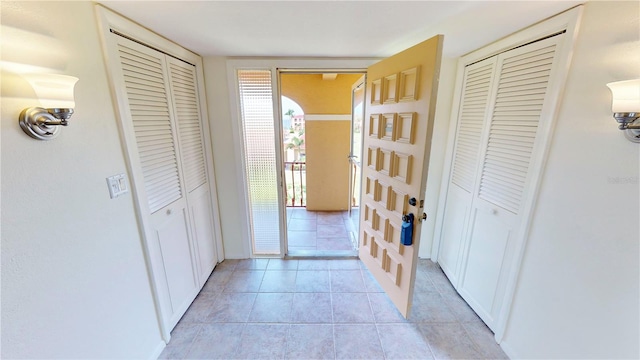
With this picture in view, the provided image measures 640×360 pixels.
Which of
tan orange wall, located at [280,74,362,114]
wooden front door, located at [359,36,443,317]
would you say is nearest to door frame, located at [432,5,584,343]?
wooden front door, located at [359,36,443,317]

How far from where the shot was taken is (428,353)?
4.96 feet

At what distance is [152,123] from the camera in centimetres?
144

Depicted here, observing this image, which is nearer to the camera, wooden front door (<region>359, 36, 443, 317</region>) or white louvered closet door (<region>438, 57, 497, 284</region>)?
wooden front door (<region>359, 36, 443, 317</region>)

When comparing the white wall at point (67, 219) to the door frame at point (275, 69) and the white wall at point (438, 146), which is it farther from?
the white wall at point (438, 146)

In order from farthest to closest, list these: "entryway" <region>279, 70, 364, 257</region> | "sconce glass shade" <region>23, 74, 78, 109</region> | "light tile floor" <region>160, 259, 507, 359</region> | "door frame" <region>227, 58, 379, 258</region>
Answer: "entryway" <region>279, 70, 364, 257</region> → "door frame" <region>227, 58, 379, 258</region> → "light tile floor" <region>160, 259, 507, 359</region> → "sconce glass shade" <region>23, 74, 78, 109</region>

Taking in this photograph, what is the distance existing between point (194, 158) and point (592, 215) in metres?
2.52

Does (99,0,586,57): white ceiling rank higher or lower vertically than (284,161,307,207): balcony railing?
higher

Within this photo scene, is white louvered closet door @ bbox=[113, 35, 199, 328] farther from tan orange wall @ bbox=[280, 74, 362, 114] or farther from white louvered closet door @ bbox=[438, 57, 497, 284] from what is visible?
white louvered closet door @ bbox=[438, 57, 497, 284]

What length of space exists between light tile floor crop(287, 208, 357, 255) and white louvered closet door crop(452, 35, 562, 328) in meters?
1.32

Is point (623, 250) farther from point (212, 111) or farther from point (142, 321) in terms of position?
point (212, 111)

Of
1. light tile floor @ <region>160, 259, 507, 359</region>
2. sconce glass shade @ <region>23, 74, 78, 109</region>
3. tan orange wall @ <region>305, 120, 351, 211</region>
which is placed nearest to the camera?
sconce glass shade @ <region>23, 74, 78, 109</region>

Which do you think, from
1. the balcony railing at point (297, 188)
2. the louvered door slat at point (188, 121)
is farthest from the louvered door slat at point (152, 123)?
the balcony railing at point (297, 188)

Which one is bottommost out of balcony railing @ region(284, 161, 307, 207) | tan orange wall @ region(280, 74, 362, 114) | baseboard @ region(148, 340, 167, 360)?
baseboard @ region(148, 340, 167, 360)

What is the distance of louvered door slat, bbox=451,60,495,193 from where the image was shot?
167 cm
